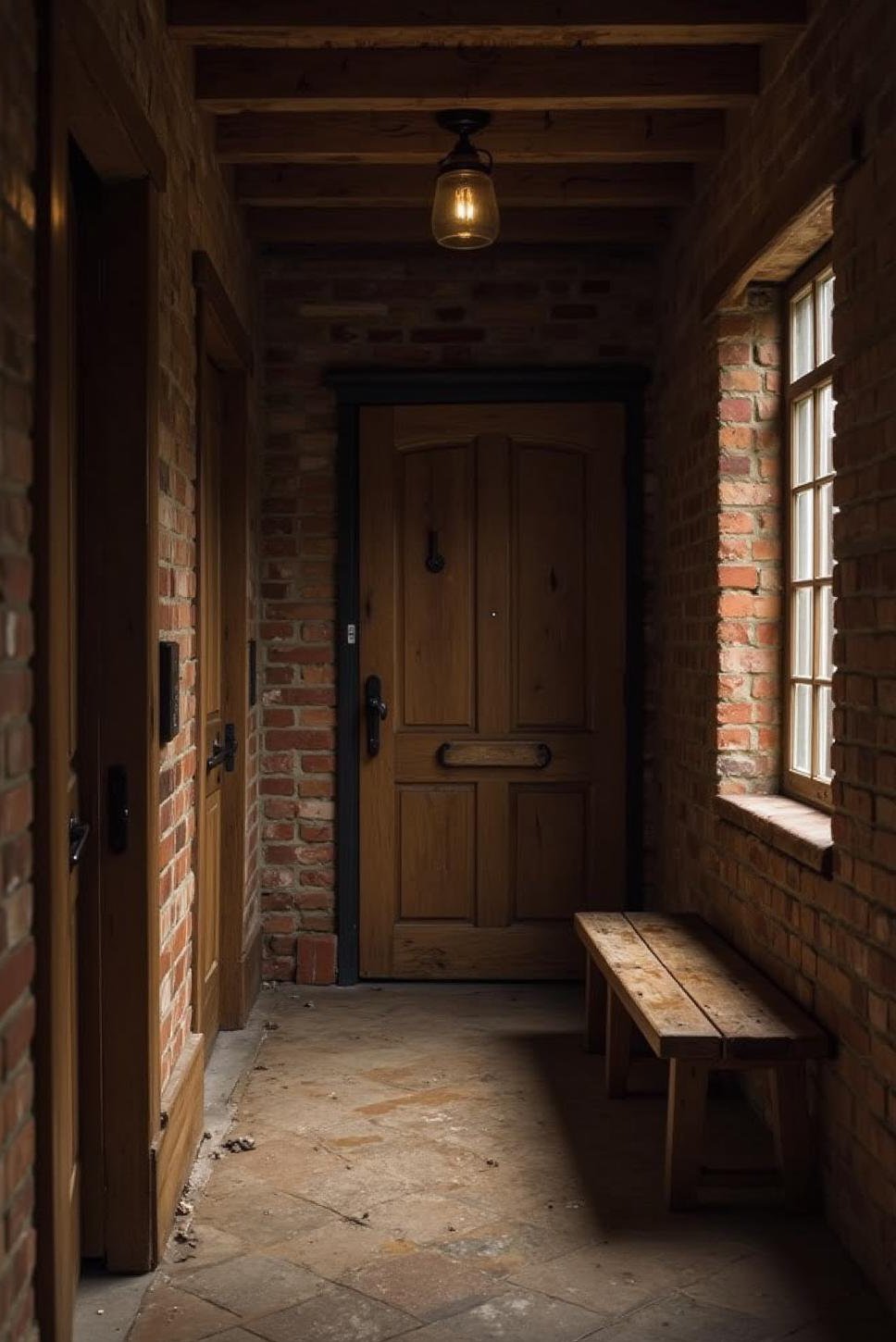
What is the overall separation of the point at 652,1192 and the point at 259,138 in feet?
9.89

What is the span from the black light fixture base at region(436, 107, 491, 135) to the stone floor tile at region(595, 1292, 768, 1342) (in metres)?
3.01

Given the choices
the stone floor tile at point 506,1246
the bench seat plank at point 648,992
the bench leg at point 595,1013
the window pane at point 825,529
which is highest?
the window pane at point 825,529

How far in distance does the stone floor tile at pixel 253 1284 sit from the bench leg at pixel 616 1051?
1.29 meters

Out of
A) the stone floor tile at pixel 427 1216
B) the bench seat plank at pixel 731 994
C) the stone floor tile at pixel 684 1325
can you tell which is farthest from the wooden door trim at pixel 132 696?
the bench seat plank at pixel 731 994

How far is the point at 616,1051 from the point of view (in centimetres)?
371

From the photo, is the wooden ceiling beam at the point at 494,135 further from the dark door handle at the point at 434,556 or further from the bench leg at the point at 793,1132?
the bench leg at the point at 793,1132

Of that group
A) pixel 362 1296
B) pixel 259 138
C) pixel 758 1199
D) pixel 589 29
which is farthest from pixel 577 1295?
pixel 259 138

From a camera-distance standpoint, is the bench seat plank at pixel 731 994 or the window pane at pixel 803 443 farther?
the window pane at pixel 803 443

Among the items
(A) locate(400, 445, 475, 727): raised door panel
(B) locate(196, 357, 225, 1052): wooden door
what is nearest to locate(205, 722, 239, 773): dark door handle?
(B) locate(196, 357, 225, 1052): wooden door

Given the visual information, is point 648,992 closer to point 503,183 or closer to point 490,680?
point 490,680

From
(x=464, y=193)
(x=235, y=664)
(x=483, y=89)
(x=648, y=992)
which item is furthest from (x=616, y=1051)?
(x=483, y=89)

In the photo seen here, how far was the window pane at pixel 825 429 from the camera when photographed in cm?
341

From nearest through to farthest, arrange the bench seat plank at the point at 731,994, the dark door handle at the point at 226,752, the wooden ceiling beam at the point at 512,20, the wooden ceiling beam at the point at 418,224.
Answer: the bench seat plank at the point at 731,994 → the wooden ceiling beam at the point at 512,20 → the dark door handle at the point at 226,752 → the wooden ceiling beam at the point at 418,224

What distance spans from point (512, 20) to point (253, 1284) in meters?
2.81
